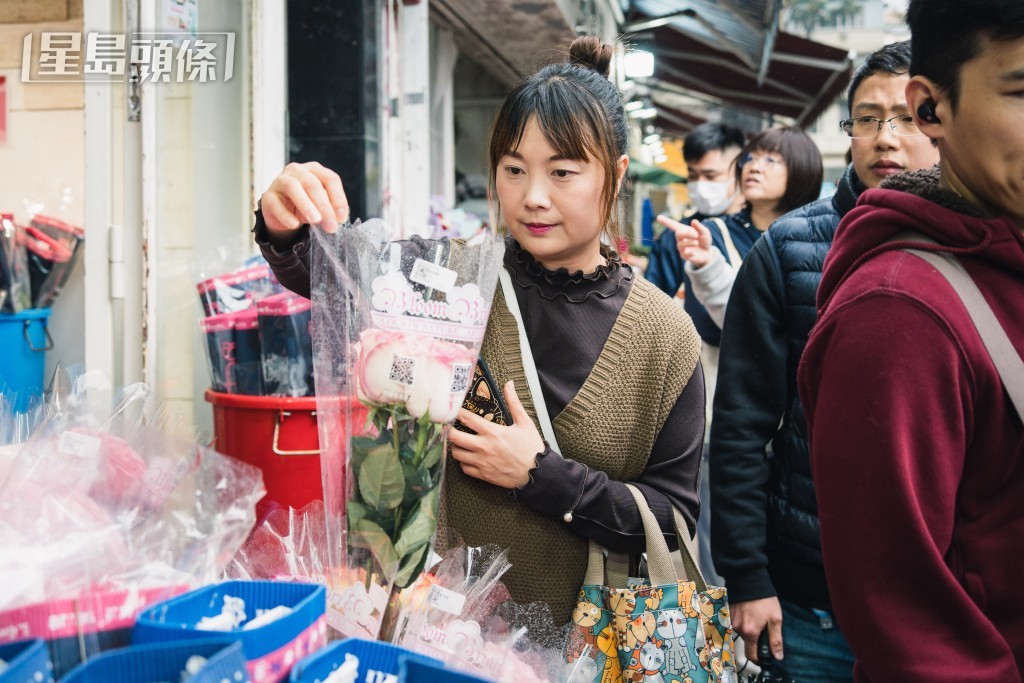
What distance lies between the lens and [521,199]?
5.86 feet

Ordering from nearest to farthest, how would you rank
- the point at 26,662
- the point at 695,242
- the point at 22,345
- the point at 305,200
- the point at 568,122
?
the point at 26,662 < the point at 305,200 < the point at 568,122 < the point at 22,345 < the point at 695,242

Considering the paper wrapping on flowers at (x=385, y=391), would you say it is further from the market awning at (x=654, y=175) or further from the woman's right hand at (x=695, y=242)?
the market awning at (x=654, y=175)

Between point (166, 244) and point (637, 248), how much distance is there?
913 cm

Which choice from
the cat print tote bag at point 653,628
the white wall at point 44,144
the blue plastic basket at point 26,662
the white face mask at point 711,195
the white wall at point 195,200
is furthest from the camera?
the white face mask at point 711,195

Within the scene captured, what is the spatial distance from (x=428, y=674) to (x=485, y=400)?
2.59 ft

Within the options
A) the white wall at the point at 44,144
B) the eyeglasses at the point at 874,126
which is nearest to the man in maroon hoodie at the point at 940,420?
the eyeglasses at the point at 874,126

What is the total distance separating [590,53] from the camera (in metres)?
2.02

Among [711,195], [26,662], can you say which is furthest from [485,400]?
[711,195]

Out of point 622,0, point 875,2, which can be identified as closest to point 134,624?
point 622,0

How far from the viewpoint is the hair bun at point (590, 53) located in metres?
2.02

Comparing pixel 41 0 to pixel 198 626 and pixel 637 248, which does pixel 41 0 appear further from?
pixel 637 248

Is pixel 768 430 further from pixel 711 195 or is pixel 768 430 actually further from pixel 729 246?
pixel 711 195

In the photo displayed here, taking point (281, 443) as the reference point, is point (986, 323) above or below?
above

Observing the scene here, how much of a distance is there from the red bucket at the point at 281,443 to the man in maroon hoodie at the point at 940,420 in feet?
5.27
